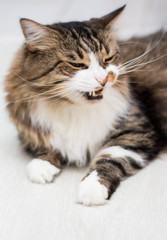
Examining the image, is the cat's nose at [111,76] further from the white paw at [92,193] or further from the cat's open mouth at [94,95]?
the white paw at [92,193]

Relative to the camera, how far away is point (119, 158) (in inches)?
50.9

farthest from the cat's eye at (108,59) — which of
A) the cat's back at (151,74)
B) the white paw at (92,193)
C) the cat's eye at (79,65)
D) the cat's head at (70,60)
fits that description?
the white paw at (92,193)

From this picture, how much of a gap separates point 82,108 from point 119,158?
25 cm

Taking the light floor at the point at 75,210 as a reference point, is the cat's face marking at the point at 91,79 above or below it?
above

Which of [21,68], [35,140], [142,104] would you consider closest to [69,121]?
[35,140]

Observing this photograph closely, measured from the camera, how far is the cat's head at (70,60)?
3.77 ft

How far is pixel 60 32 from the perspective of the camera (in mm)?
1224

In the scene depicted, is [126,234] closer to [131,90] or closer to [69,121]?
[69,121]

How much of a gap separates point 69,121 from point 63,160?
0.19 metres

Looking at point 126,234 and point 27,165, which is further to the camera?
point 27,165

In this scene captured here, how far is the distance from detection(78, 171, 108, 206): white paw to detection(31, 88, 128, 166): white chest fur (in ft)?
0.88

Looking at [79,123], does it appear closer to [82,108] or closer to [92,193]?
[82,108]

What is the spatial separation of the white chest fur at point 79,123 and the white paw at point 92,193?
27 centimetres

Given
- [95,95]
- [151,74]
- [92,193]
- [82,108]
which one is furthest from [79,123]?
[151,74]
